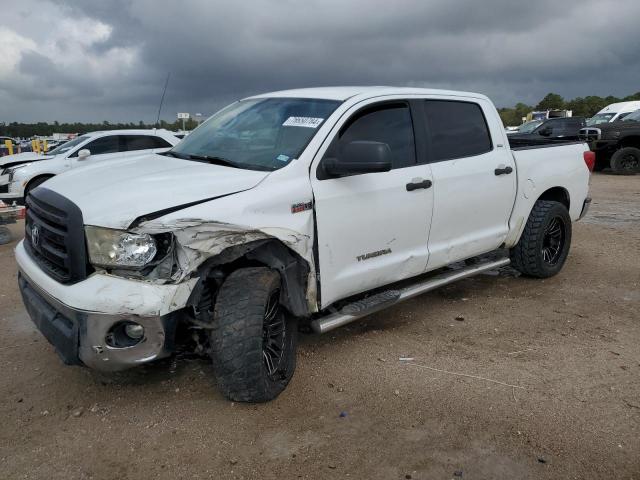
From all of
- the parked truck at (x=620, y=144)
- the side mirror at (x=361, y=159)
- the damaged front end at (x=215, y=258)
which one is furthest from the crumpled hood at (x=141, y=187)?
the parked truck at (x=620, y=144)

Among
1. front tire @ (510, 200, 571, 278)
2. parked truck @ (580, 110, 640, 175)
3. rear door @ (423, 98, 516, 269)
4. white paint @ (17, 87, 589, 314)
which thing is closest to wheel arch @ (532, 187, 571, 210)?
front tire @ (510, 200, 571, 278)

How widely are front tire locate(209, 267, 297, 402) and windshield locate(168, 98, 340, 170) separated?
72 cm

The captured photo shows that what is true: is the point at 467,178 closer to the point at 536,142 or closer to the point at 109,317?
the point at 536,142

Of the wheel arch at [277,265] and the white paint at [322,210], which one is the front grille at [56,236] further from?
the wheel arch at [277,265]

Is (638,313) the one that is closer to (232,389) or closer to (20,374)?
(232,389)

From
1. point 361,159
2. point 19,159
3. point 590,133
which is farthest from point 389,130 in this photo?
point 19,159

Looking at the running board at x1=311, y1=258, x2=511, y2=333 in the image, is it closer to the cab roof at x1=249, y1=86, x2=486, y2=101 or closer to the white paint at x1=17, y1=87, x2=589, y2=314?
the white paint at x1=17, y1=87, x2=589, y2=314

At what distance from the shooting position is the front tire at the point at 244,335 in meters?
2.98

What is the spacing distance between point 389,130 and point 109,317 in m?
Result: 2.31

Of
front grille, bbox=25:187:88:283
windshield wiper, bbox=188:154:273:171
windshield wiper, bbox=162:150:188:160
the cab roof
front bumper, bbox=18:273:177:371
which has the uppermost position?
the cab roof

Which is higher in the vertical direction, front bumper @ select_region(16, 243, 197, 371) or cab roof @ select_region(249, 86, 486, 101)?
cab roof @ select_region(249, 86, 486, 101)

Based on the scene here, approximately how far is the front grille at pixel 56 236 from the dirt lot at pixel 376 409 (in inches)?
34.0

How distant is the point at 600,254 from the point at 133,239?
5927 millimetres

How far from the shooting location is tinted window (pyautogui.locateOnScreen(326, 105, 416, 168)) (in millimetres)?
3752
